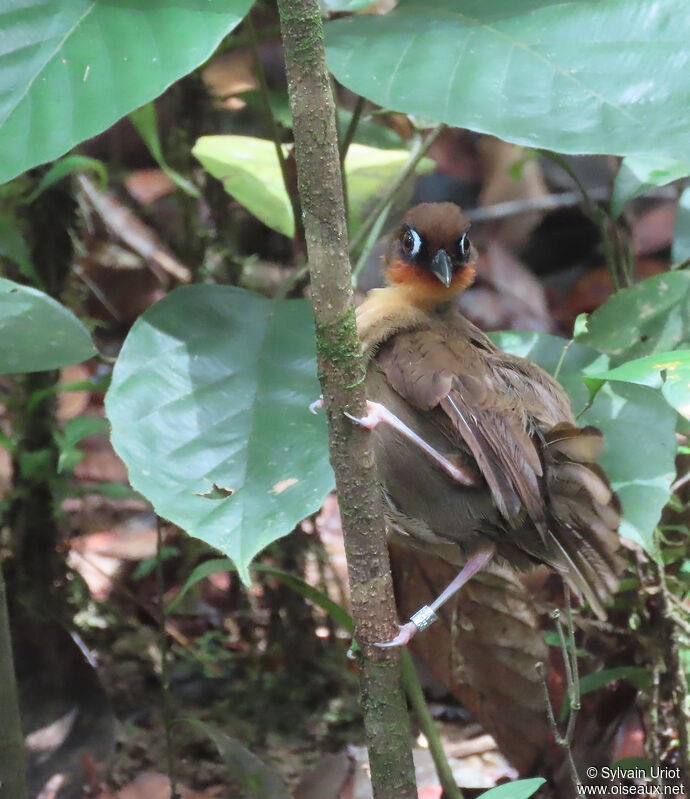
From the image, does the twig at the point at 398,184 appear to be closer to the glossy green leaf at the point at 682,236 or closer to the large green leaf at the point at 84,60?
the large green leaf at the point at 84,60

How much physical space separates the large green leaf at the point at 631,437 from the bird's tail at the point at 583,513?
7 centimetres

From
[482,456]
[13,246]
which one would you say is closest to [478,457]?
[482,456]

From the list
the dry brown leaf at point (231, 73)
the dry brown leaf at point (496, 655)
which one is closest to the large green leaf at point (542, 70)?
the dry brown leaf at point (496, 655)

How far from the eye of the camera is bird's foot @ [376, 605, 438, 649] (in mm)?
1556

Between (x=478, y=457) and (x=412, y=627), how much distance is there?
0.33 m

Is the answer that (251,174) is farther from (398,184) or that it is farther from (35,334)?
(35,334)

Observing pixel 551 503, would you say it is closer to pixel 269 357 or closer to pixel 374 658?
pixel 374 658

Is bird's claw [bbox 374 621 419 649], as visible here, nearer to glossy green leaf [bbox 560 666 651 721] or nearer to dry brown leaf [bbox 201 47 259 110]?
glossy green leaf [bbox 560 666 651 721]

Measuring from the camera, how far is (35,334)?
1795mm

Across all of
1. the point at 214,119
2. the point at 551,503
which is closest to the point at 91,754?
the point at 551,503

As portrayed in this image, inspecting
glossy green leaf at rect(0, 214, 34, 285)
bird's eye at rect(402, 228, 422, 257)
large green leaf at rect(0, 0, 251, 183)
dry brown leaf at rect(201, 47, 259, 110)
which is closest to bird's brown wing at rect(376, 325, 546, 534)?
bird's eye at rect(402, 228, 422, 257)

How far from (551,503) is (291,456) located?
0.51m

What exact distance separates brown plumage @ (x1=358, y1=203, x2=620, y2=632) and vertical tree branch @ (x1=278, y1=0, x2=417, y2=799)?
0.35 m

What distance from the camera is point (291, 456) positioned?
1.72m
